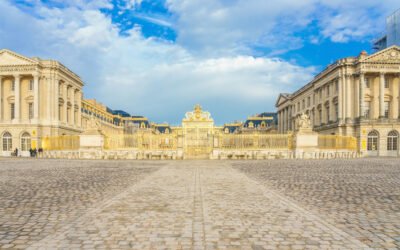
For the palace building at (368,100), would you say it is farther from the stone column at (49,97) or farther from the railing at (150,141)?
the stone column at (49,97)

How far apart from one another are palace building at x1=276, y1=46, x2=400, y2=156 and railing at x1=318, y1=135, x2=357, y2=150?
1328 cm

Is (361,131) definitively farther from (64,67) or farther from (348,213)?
(64,67)

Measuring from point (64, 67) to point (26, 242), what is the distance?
53249mm

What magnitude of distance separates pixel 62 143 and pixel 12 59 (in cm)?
2483

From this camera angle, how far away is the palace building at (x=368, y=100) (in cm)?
4403

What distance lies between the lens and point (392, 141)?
144 feet

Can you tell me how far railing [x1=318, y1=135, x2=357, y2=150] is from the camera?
29547 mm

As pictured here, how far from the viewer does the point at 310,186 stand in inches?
400

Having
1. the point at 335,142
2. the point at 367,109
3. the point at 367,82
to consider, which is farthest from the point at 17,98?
the point at 367,82

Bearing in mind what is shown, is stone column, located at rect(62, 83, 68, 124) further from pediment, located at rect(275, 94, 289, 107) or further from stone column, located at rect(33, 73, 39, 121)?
pediment, located at rect(275, 94, 289, 107)

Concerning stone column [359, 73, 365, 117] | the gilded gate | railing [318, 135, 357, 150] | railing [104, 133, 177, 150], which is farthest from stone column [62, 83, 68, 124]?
stone column [359, 73, 365, 117]

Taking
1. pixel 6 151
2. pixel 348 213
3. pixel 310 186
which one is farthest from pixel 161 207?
pixel 6 151

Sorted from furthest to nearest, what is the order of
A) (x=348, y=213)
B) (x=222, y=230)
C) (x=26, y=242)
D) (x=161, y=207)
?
(x=161, y=207) < (x=348, y=213) < (x=222, y=230) < (x=26, y=242)

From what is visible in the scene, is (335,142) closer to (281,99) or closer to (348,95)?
(348,95)
